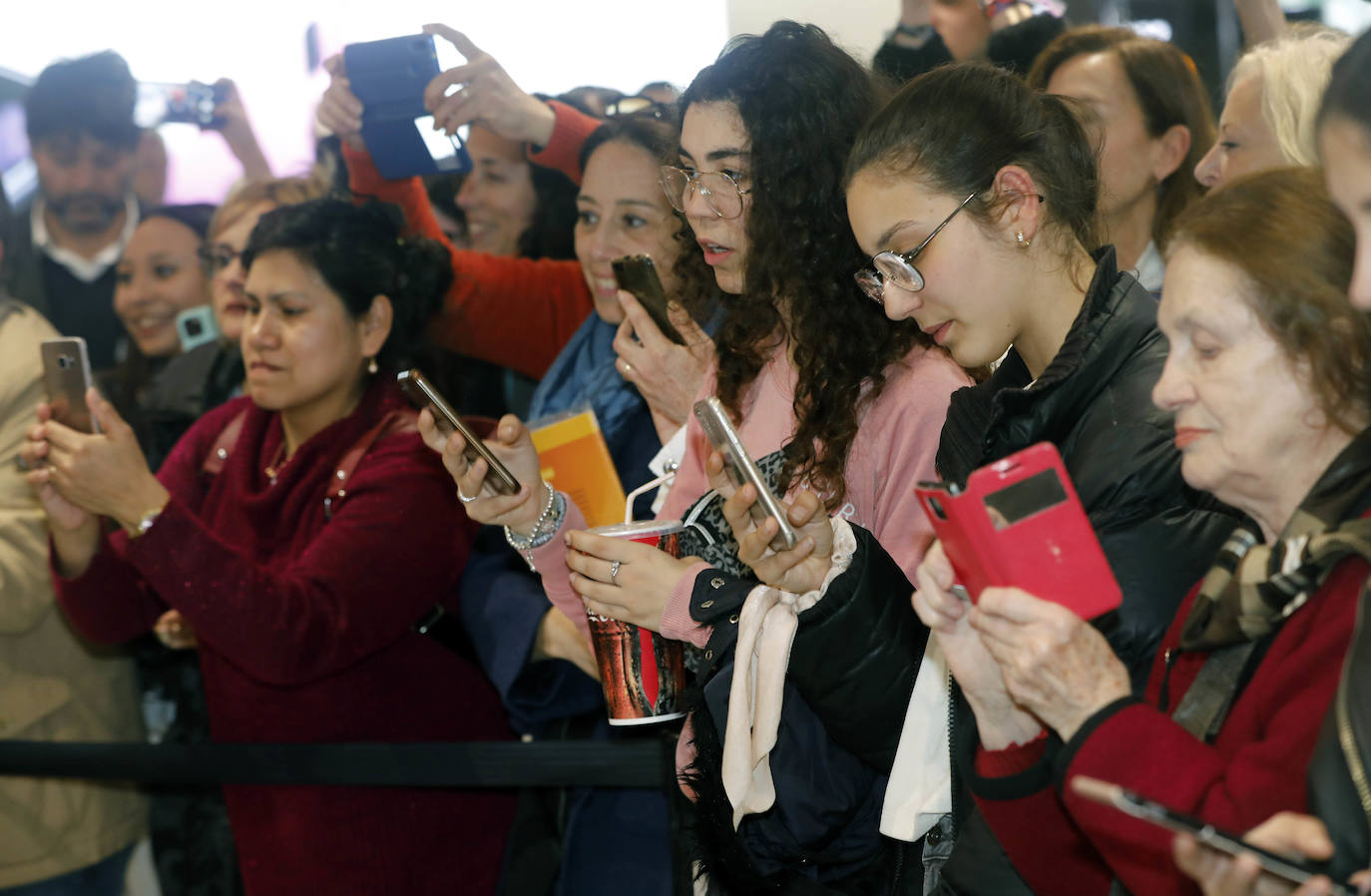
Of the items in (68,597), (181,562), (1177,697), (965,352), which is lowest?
(68,597)

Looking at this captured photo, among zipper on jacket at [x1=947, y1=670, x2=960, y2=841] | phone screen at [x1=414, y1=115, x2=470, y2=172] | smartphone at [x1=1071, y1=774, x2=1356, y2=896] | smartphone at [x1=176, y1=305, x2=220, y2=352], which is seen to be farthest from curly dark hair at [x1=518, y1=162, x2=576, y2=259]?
smartphone at [x1=1071, y1=774, x2=1356, y2=896]

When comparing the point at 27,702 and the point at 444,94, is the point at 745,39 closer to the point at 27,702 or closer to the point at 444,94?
the point at 444,94

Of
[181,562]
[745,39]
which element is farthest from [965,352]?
[181,562]

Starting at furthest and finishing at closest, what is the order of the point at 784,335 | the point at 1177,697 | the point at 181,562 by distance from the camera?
the point at 181,562 → the point at 784,335 → the point at 1177,697

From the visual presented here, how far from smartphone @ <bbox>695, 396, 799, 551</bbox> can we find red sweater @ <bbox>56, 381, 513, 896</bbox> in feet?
2.96

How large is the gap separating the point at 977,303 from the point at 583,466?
0.88 m

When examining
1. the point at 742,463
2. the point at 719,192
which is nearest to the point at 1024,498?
the point at 742,463

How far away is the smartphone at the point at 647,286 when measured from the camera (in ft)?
6.97

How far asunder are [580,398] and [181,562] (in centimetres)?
75

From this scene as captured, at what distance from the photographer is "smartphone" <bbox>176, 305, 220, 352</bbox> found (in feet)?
10.0

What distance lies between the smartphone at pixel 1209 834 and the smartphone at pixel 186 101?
2821 mm

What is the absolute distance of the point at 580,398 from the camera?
2453mm

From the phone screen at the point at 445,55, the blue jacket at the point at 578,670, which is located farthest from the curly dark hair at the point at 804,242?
the phone screen at the point at 445,55

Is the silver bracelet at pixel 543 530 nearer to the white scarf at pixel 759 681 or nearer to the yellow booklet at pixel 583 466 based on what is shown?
the yellow booklet at pixel 583 466
